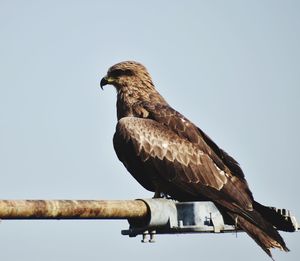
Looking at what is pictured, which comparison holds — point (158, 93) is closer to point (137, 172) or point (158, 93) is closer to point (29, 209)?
point (137, 172)

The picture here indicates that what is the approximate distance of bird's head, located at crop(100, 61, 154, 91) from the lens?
12039mm

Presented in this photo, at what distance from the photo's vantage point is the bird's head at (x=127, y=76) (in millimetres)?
12039

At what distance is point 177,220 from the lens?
5586mm

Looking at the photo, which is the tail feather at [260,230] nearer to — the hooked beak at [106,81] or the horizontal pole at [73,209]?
the horizontal pole at [73,209]

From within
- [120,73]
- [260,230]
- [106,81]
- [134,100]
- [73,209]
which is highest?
[120,73]

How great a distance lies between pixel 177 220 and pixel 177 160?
4.62m

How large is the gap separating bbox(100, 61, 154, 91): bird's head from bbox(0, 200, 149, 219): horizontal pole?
658 cm

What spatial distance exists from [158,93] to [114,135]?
1818 millimetres

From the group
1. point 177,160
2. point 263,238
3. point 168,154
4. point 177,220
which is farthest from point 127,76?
point 177,220

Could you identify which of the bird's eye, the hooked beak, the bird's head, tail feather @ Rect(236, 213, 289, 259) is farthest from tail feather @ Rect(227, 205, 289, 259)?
the hooked beak

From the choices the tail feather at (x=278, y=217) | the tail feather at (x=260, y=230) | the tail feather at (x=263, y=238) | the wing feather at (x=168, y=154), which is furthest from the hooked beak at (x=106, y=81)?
the tail feather at (x=263, y=238)

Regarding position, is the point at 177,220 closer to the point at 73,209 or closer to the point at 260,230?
the point at 73,209

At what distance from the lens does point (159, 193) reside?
1013 cm

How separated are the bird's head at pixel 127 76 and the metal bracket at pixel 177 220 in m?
6.44
